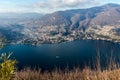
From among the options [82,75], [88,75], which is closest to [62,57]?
[82,75]

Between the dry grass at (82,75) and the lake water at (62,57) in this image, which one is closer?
the dry grass at (82,75)

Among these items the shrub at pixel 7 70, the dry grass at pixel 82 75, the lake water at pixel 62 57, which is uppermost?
the shrub at pixel 7 70

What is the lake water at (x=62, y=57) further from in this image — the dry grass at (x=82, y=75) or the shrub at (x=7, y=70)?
the shrub at (x=7, y=70)

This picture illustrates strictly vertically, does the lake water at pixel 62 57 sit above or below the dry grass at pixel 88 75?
below

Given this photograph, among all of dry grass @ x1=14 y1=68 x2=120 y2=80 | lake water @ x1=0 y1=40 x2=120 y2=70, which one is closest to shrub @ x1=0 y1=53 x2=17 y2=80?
dry grass @ x1=14 y1=68 x2=120 y2=80

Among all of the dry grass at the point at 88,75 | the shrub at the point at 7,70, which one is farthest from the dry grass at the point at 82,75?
the shrub at the point at 7,70

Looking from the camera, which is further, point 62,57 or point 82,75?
point 62,57

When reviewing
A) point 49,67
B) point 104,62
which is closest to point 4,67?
point 104,62

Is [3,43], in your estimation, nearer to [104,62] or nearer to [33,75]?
[33,75]

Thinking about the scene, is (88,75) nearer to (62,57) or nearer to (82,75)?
(82,75)

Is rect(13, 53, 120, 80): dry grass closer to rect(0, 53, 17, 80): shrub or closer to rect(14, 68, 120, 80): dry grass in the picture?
rect(14, 68, 120, 80): dry grass

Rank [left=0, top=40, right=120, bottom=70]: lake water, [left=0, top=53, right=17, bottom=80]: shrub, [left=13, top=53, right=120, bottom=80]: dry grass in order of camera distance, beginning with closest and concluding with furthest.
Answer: [left=0, top=53, right=17, bottom=80]: shrub
[left=13, top=53, right=120, bottom=80]: dry grass
[left=0, top=40, right=120, bottom=70]: lake water

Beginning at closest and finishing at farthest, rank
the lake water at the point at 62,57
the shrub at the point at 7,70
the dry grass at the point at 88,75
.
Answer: the shrub at the point at 7,70 < the dry grass at the point at 88,75 < the lake water at the point at 62,57
